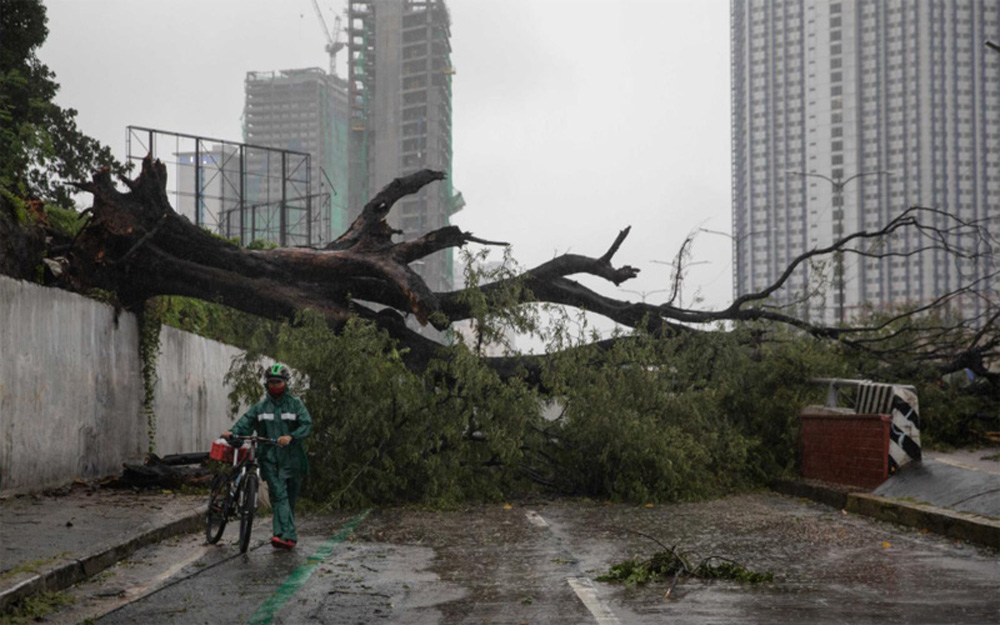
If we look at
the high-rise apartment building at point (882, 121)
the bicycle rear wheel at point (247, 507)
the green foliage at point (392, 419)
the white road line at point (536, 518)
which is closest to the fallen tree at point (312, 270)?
the green foliage at point (392, 419)

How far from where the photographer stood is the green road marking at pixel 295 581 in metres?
7.43

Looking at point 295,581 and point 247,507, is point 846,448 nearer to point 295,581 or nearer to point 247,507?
point 247,507

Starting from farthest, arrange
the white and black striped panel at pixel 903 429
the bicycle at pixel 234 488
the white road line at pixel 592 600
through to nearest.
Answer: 1. the white and black striped panel at pixel 903 429
2. the bicycle at pixel 234 488
3. the white road line at pixel 592 600

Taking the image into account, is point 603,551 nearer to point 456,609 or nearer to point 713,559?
point 713,559

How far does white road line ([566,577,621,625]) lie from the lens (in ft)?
23.6

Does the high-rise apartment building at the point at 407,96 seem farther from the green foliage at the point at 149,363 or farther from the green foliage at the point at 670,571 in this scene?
the green foliage at the point at 670,571

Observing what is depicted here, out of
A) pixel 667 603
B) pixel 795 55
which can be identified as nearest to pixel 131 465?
pixel 667 603

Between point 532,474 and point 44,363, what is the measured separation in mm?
7498

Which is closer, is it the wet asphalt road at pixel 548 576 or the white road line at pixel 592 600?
the white road line at pixel 592 600

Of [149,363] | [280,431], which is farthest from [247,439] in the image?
[149,363]

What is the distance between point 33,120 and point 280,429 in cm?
3091

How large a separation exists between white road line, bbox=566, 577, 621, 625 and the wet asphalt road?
15 millimetres

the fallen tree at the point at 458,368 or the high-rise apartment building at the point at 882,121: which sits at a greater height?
the high-rise apartment building at the point at 882,121

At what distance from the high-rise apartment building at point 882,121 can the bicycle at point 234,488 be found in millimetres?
108547
